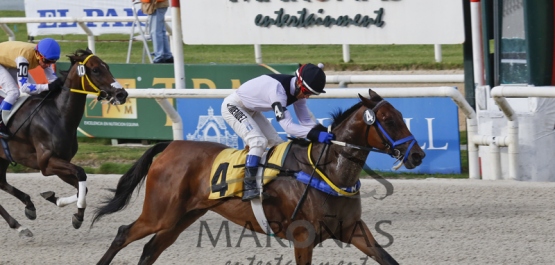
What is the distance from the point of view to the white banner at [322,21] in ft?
29.7

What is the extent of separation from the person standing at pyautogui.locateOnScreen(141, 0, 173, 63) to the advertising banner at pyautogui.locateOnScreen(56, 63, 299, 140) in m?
0.79

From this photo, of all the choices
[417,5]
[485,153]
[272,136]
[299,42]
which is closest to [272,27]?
[299,42]

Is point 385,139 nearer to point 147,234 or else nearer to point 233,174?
point 233,174

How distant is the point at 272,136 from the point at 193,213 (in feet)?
2.48

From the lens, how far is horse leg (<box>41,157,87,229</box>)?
740cm

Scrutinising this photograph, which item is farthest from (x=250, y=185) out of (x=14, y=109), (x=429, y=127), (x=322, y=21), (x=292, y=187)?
(x=322, y=21)

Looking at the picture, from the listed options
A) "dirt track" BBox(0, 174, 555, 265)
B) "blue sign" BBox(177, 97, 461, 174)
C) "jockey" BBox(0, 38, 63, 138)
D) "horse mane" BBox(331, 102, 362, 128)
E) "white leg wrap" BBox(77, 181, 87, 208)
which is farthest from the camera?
"blue sign" BBox(177, 97, 461, 174)

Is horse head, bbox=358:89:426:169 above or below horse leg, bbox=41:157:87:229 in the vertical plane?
above

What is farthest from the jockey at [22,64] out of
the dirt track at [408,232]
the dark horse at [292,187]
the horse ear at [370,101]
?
the horse ear at [370,101]

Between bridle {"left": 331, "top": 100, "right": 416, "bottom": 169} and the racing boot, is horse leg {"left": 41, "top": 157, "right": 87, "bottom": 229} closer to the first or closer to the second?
the racing boot

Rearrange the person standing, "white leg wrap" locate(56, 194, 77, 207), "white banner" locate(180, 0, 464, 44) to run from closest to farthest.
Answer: "white leg wrap" locate(56, 194, 77, 207), "white banner" locate(180, 0, 464, 44), the person standing

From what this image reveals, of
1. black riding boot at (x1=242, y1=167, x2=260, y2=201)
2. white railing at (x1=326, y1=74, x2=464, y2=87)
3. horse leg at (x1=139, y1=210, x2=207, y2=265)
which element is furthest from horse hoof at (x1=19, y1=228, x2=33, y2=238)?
white railing at (x1=326, y1=74, x2=464, y2=87)

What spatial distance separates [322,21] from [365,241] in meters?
4.51

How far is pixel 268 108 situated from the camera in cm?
602
